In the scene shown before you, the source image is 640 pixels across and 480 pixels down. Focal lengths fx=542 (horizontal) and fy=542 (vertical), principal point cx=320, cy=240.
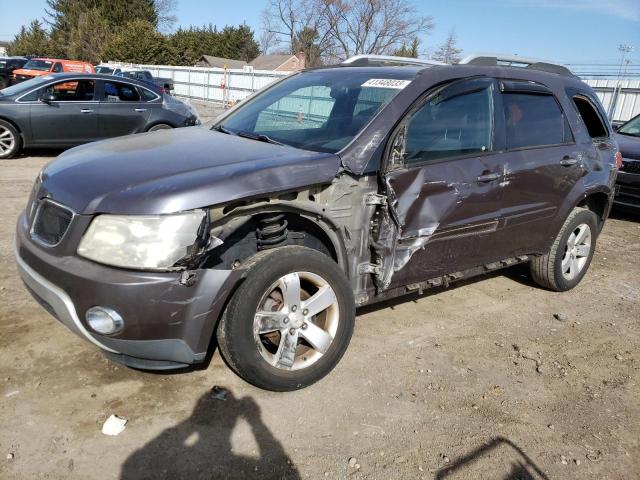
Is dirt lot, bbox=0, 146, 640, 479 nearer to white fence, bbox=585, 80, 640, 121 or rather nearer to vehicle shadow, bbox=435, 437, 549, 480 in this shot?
vehicle shadow, bbox=435, 437, 549, 480

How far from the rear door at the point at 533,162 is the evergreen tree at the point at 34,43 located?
6781 centimetres

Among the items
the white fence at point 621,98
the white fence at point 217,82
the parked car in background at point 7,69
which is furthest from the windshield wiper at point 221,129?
the parked car in background at point 7,69

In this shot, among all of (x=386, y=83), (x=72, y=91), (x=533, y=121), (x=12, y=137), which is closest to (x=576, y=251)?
(x=533, y=121)

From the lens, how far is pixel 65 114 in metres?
9.52

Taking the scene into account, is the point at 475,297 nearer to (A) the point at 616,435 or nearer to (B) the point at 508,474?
(A) the point at 616,435

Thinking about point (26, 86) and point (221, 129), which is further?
point (26, 86)

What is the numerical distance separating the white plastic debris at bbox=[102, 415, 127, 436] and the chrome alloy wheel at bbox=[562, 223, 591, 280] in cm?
389

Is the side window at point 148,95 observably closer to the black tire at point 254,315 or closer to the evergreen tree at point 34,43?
the black tire at point 254,315

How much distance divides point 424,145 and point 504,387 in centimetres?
159

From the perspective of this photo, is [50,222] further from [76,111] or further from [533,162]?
[76,111]

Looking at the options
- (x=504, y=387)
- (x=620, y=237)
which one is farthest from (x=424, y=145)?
(x=620, y=237)

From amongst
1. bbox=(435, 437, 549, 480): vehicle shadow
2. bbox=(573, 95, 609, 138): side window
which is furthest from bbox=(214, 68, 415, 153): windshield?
bbox=(573, 95, 609, 138): side window

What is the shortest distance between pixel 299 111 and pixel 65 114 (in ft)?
23.5

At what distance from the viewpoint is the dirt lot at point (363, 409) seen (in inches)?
100
